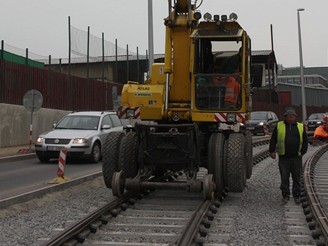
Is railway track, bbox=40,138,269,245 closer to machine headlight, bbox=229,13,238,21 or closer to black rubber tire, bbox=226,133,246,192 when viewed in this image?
black rubber tire, bbox=226,133,246,192

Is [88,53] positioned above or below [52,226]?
above

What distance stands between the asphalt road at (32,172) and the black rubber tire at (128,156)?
1.96 meters

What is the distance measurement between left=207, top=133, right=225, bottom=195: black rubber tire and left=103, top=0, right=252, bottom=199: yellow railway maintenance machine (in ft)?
0.06

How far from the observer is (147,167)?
8758 mm

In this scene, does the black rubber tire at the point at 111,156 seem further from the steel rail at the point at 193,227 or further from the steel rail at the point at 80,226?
the steel rail at the point at 193,227

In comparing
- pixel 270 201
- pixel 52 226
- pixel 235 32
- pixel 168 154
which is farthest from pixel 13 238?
pixel 235 32

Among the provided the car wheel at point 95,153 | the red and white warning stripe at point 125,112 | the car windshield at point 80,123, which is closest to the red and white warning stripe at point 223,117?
the red and white warning stripe at point 125,112

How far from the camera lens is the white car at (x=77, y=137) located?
14742mm

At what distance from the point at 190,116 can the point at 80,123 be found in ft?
25.3

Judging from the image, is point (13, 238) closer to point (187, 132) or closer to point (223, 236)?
point (223, 236)

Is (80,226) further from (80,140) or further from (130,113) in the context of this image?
(80,140)

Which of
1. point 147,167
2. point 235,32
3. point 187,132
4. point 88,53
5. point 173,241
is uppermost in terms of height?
point 88,53

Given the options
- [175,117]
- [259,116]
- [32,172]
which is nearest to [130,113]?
[175,117]

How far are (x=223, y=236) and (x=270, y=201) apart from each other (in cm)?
277
